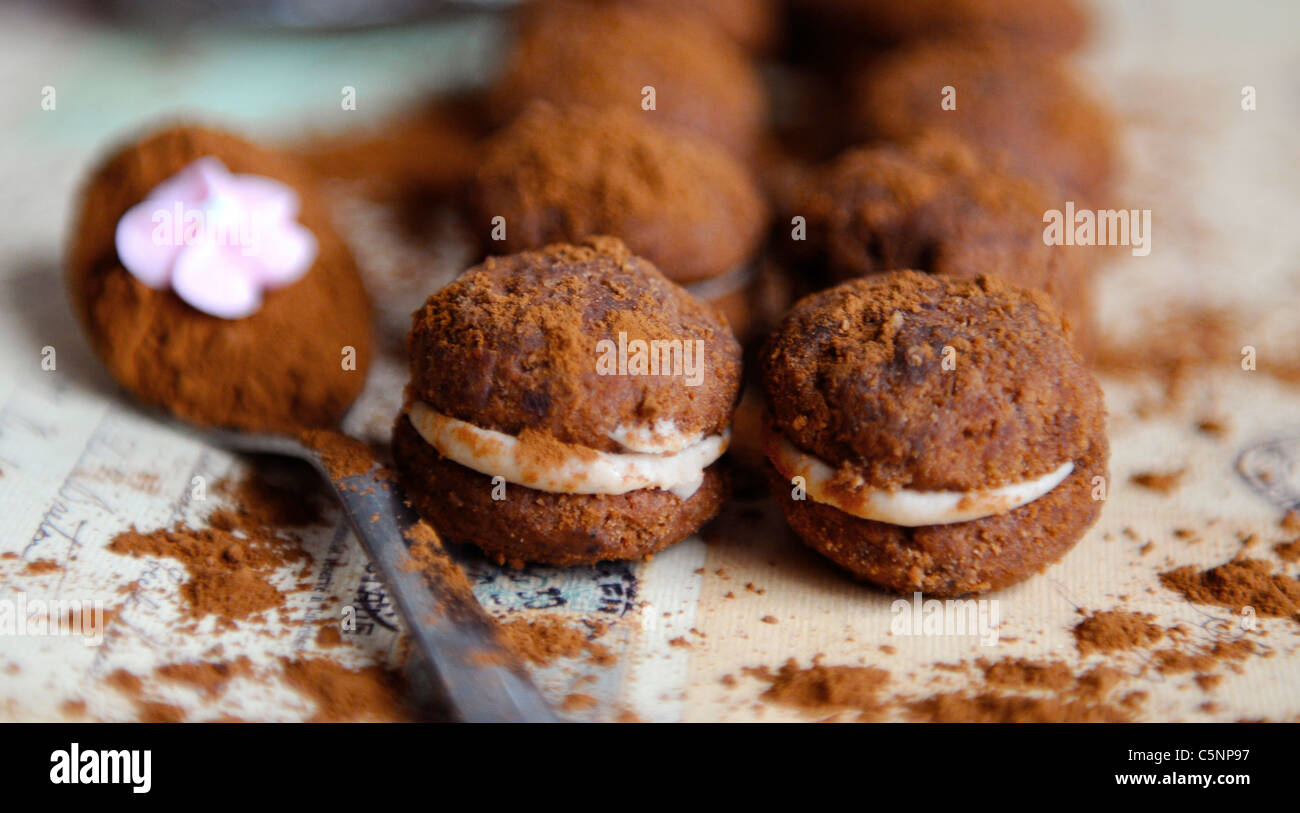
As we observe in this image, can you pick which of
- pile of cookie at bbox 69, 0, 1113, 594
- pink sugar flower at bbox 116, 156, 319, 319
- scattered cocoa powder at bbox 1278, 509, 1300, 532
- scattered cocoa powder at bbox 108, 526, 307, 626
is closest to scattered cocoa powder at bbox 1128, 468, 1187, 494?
scattered cocoa powder at bbox 1278, 509, 1300, 532

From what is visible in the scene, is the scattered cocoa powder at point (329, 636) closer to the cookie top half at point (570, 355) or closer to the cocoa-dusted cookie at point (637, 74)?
the cookie top half at point (570, 355)

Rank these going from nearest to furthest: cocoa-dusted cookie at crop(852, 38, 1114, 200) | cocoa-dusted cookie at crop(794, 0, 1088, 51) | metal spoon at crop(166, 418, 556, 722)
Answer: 1. metal spoon at crop(166, 418, 556, 722)
2. cocoa-dusted cookie at crop(852, 38, 1114, 200)
3. cocoa-dusted cookie at crop(794, 0, 1088, 51)

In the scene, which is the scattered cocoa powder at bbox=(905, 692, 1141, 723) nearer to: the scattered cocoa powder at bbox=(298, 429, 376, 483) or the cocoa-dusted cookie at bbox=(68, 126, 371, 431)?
the scattered cocoa powder at bbox=(298, 429, 376, 483)

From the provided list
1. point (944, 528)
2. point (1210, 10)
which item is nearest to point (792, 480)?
point (944, 528)

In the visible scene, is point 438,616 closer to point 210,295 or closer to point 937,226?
point 210,295

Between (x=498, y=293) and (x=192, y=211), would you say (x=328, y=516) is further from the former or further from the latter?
(x=192, y=211)

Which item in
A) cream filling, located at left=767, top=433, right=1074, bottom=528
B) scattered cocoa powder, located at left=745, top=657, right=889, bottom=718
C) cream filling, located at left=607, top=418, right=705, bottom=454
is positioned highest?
cream filling, located at left=607, top=418, right=705, bottom=454
